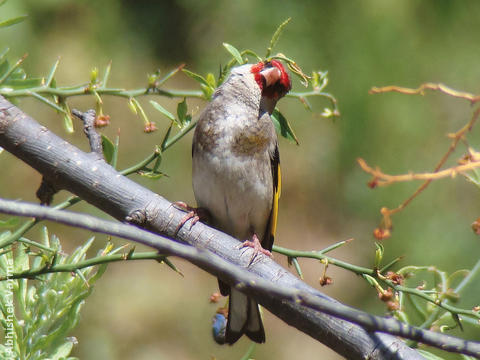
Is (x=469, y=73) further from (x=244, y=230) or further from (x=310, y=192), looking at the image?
(x=244, y=230)

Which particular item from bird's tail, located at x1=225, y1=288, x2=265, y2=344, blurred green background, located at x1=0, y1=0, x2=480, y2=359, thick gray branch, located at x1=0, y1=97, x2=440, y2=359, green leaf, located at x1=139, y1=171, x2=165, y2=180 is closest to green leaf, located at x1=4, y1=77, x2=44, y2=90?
thick gray branch, located at x1=0, y1=97, x2=440, y2=359

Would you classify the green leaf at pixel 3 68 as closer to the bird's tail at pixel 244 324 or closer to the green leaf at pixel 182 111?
the green leaf at pixel 182 111

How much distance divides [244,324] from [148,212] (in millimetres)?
905

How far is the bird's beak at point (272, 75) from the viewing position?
2.20 metres

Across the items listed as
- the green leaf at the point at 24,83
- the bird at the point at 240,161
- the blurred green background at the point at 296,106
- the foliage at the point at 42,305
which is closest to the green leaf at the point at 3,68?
the green leaf at the point at 24,83

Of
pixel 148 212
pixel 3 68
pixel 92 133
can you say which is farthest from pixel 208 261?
pixel 3 68

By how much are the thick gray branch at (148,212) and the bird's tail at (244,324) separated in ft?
2.56

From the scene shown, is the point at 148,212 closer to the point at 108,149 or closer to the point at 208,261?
the point at 108,149

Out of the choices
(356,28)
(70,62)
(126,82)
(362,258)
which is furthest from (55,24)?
(362,258)

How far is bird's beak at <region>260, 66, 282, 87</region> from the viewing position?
2197 mm

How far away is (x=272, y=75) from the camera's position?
2221mm

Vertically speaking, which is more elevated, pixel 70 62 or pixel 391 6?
pixel 391 6

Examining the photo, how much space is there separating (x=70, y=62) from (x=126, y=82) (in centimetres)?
31

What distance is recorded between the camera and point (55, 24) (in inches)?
142
